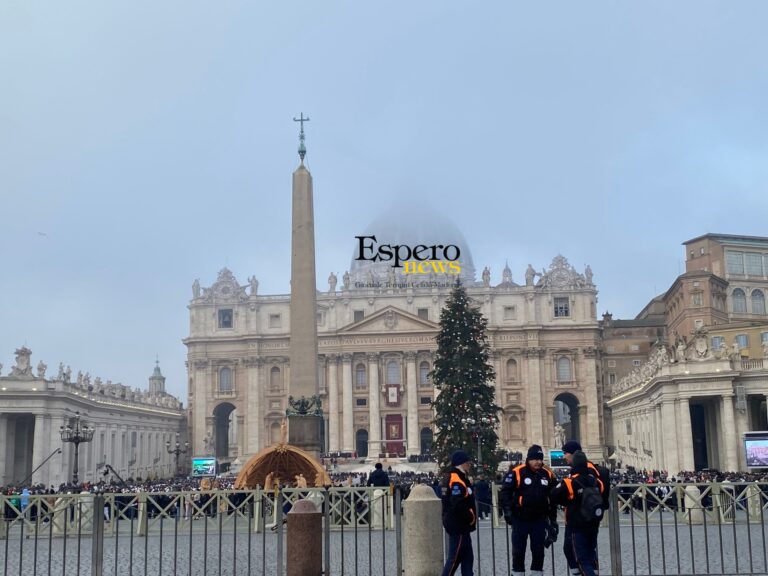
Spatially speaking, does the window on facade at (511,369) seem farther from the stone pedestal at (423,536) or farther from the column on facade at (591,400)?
the stone pedestal at (423,536)

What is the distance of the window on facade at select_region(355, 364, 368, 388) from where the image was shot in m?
94.9

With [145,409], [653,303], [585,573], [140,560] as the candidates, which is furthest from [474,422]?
[653,303]

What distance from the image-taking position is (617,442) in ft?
286

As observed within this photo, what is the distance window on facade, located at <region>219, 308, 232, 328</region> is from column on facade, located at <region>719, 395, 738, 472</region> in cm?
6233

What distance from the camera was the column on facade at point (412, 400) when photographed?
304 feet

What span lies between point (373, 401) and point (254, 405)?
12.5 m

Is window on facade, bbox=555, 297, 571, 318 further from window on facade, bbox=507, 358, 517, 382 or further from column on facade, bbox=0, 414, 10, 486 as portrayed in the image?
column on facade, bbox=0, 414, 10, 486

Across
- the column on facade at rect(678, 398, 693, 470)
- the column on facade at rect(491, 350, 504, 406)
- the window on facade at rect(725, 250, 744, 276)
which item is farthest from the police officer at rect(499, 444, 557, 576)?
the column on facade at rect(491, 350, 504, 406)

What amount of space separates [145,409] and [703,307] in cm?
4671

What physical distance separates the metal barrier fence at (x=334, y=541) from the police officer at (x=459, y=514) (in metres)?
0.82

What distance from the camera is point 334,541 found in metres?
20.6

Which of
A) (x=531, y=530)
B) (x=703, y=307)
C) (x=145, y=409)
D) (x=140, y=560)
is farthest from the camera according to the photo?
(x=145, y=409)

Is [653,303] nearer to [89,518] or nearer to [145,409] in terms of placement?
[145,409]

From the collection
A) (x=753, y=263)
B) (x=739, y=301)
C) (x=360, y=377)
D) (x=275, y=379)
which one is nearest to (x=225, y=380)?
(x=275, y=379)
